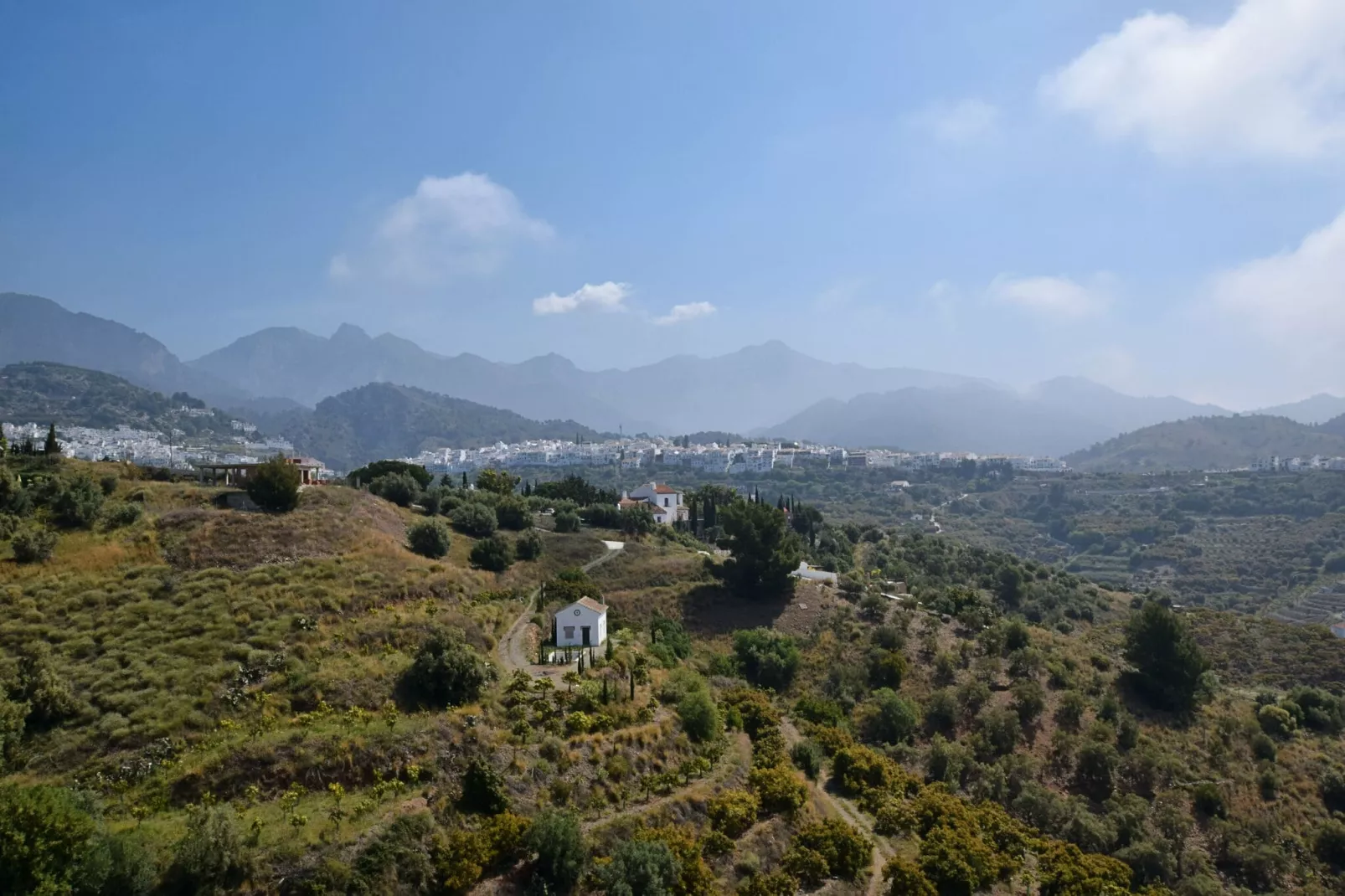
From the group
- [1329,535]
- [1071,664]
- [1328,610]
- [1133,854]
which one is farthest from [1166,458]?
[1133,854]

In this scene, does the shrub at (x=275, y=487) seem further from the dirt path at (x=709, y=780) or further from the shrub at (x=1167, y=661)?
the shrub at (x=1167, y=661)

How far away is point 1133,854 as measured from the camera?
75.6 ft

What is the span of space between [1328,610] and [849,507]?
67.0 meters

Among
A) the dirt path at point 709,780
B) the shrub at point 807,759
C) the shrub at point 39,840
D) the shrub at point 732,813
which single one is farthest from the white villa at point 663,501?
the shrub at point 39,840

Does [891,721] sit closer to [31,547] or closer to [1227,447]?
[31,547]

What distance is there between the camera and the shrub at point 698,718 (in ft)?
73.5

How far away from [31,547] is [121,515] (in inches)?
154

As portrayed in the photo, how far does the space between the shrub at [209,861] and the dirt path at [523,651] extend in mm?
10621

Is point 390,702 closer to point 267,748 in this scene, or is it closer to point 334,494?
point 267,748

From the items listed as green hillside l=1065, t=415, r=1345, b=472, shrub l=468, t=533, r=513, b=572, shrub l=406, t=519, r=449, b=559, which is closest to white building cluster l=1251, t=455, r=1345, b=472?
green hillside l=1065, t=415, r=1345, b=472

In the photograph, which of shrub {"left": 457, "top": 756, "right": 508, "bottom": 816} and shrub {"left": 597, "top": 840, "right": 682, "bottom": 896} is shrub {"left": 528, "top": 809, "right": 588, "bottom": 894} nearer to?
shrub {"left": 597, "top": 840, "right": 682, "bottom": 896}

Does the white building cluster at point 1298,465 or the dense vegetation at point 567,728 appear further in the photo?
the white building cluster at point 1298,465

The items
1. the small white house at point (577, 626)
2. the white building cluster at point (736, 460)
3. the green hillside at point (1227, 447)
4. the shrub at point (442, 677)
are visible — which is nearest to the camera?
the shrub at point (442, 677)

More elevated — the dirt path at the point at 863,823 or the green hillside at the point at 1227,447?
the green hillside at the point at 1227,447
